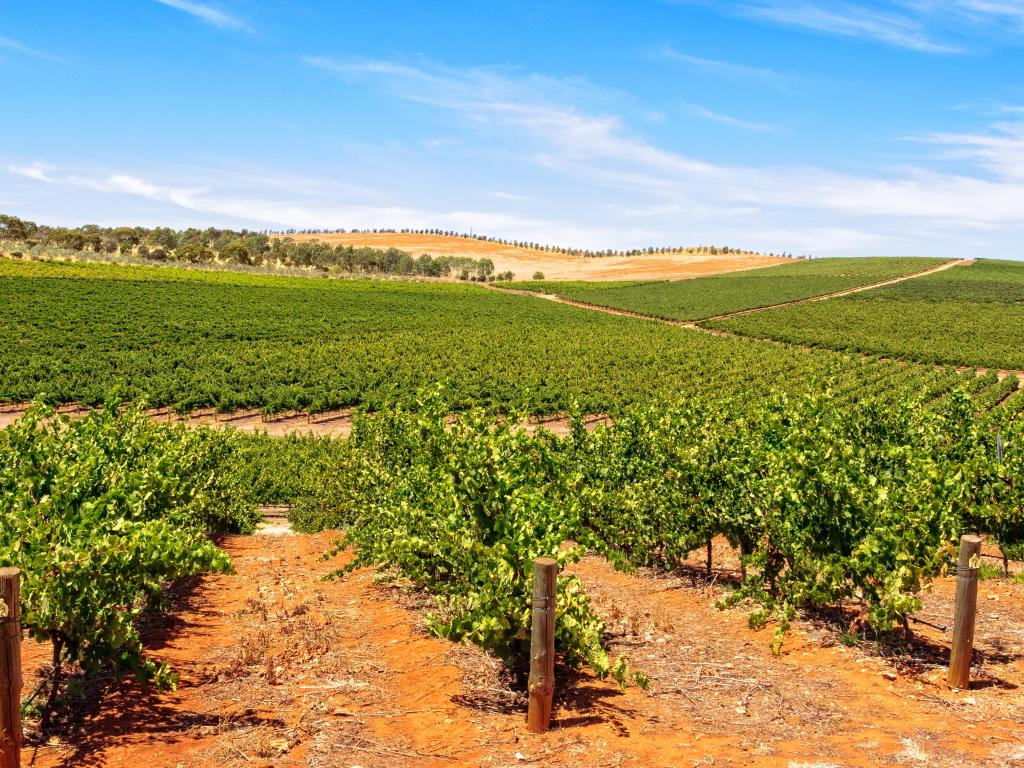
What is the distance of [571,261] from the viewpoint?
6850 inches

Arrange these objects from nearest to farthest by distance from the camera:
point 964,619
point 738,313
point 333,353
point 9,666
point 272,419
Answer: point 9,666, point 964,619, point 272,419, point 333,353, point 738,313

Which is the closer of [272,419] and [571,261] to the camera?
[272,419]

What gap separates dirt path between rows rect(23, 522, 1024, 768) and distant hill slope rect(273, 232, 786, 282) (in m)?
126

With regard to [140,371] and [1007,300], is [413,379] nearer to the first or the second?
[140,371]

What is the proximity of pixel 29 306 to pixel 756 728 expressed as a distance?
64.7 metres

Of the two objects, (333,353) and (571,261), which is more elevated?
(571,261)

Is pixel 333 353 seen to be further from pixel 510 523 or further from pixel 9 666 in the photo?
pixel 9 666

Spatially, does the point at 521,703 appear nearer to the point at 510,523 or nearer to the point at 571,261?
the point at 510,523

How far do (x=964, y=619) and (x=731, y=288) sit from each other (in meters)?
104

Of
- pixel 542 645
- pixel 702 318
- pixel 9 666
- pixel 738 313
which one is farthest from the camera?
pixel 738 313

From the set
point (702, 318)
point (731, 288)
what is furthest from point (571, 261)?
point (702, 318)

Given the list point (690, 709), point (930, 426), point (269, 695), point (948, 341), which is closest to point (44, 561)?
point (269, 695)

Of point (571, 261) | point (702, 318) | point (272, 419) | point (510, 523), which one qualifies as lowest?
point (272, 419)

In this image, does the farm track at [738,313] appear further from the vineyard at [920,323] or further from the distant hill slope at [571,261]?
the distant hill slope at [571,261]
